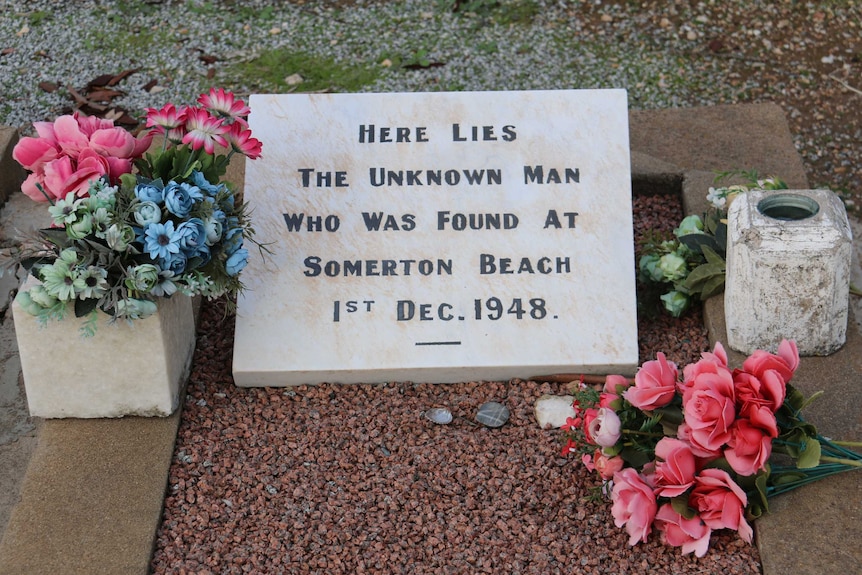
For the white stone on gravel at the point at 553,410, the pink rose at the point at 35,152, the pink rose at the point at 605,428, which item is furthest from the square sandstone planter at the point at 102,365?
the pink rose at the point at 605,428

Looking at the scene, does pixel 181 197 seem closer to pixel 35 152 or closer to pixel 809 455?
pixel 35 152

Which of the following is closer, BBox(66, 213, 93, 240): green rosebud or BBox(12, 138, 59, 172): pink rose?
BBox(66, 213, 93, 240): green rosebud

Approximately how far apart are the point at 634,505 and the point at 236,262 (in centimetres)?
136

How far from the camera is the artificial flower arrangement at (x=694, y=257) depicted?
3.61 meters

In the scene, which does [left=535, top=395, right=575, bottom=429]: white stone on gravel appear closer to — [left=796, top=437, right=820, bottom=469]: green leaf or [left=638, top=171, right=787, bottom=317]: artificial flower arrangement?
[left=638, top=171, right=787, bottom=317]: artificial flower arrangement

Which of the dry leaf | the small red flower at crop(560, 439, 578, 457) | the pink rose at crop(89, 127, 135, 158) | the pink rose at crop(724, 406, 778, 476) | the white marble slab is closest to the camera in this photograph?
the pink rose at crop(724, 406, 778, 476)

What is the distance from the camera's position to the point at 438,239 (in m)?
3.54

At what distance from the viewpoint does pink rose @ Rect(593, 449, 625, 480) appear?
2916 millimetres

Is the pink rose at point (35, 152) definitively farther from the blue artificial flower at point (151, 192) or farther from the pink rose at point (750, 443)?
the pink rose at point (750, 443)

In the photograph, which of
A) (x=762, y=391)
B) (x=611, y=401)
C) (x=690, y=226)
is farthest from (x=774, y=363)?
(x=690, y=226)

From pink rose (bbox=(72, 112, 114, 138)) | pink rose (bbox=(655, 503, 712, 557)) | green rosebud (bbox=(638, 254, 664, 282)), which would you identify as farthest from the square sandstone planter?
green rosebud (bbox=(638, 254, 664, 282))

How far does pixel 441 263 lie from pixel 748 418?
1.17 m

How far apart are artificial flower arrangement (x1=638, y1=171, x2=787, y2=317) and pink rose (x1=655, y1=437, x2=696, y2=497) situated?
933 mm

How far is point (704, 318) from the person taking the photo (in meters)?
3.67
